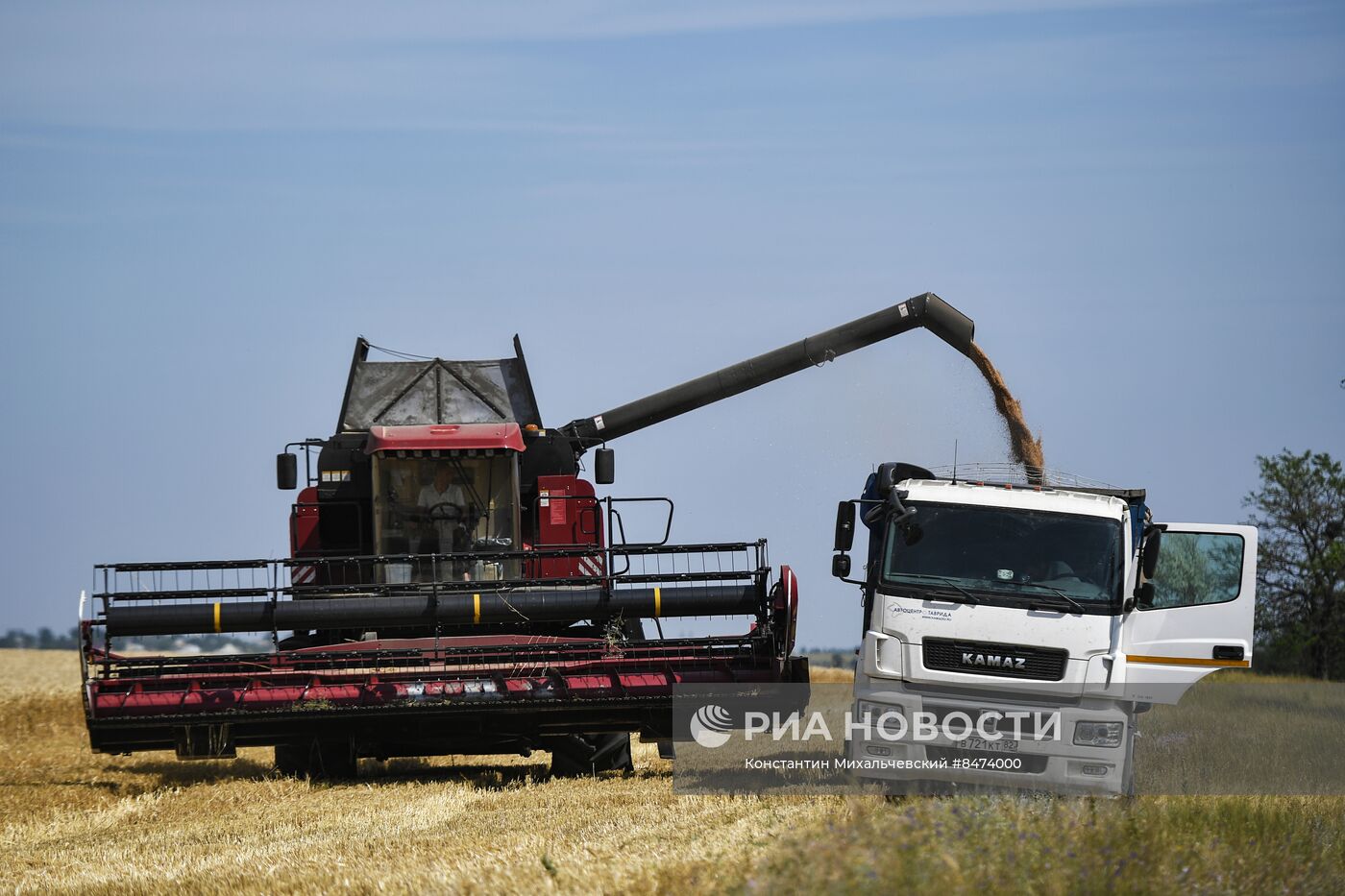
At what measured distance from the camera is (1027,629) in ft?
34.3

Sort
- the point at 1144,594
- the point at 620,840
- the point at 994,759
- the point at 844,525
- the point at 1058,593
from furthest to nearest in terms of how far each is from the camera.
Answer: the point at 844,525
the point at 1144,594
the point at 1058,593
the point at 994,759
the point at 620,840

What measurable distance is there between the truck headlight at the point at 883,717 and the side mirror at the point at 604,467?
228 inches

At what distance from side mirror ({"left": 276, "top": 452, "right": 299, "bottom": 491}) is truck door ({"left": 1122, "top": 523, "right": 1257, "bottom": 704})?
8318mm

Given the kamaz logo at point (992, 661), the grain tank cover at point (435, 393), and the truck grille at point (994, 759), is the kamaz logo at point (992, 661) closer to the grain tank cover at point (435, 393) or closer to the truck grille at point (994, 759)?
the truck grille at point (994, 759)

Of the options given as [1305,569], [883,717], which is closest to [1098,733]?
[883,717]

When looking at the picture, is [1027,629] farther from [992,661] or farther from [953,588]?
[953,588]

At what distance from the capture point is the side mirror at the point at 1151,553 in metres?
10.8

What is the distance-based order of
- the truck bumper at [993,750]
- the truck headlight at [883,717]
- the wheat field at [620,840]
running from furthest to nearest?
the truck headlight at [883,717], the truck bumper at [993,750], the wheat field at [620,840]

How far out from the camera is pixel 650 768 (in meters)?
14.5

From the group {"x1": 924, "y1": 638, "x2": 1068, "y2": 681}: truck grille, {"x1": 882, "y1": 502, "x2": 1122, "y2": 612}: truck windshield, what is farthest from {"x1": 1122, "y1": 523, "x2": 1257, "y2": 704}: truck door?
{"x1": 924, "y1": 638, "x2": 1068, "y2": 681}: truck grille

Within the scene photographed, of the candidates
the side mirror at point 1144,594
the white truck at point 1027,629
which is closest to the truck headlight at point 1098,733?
the white truck at point 1027,629

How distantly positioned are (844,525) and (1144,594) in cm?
211

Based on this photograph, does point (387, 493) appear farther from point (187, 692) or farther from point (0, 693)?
point (0, 693)

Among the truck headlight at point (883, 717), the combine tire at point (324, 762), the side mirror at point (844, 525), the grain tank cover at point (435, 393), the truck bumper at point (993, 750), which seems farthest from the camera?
the grain tank cover at point (435, 393)
